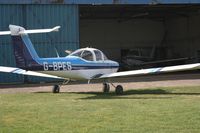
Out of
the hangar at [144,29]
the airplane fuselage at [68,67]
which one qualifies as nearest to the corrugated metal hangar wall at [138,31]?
the hangar at [144,29]

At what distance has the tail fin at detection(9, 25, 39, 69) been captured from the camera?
65.4 ft

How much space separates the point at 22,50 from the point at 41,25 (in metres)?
10.2

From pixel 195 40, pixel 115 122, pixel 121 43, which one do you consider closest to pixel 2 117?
pixel 115 122

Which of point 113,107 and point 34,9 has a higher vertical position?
point 34,9

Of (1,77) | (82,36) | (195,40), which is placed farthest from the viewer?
(82,36)

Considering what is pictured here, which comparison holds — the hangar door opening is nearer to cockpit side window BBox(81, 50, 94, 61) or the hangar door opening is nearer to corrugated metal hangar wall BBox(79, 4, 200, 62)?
corrugated metal hangar wall BBox(79, 4, 200, 62)

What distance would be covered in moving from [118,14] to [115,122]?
127 feet

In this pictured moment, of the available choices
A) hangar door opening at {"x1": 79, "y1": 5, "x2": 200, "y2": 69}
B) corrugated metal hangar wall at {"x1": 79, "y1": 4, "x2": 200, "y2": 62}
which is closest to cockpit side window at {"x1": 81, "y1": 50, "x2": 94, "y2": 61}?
hangar door opening at {"x1": 79, "y1": 5, "x2": 200, "y2": 69}

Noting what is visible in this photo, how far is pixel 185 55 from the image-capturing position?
48.9m

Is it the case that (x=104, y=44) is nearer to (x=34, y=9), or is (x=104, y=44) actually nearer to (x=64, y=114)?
(x=34, y=9)

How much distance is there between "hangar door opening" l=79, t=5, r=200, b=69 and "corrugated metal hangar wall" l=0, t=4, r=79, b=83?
16385 millimetres

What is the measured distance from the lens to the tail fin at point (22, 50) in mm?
19938

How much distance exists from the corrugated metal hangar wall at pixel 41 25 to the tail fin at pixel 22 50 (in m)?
9.45

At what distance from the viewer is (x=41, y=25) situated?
3016 cm
